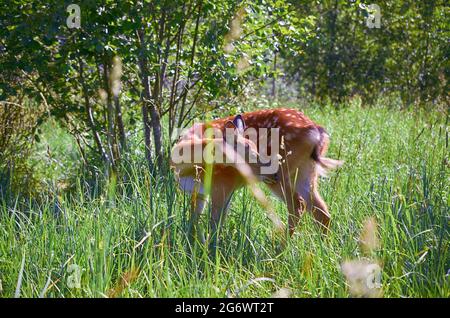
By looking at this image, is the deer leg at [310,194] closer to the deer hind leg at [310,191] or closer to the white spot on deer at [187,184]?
the deer hind leg at [310,191]

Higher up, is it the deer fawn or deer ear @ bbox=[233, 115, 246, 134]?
deer ear @ bbox=[233, 115, 246, 134]

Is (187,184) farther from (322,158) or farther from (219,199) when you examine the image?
(322,158)

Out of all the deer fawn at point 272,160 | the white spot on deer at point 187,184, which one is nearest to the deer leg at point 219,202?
the deer fawn at point 272,160

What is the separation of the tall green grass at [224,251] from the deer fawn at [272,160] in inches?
9.8

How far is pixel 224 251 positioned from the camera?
4391 millimetres

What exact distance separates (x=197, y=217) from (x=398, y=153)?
3.07 m

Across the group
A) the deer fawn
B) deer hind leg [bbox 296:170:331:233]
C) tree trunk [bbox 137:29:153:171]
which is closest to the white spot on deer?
the deer fawn

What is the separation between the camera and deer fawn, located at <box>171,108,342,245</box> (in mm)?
5078

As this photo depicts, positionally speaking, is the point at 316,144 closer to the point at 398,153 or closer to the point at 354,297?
the point at 398,153

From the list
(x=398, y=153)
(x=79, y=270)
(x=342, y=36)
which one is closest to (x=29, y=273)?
(x=79, y=270)

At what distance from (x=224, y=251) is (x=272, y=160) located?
114 centimetres

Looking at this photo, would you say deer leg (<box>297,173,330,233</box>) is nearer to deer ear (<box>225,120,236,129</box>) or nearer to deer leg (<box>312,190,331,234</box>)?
deer leg (<box>312,190,331,234</box>)

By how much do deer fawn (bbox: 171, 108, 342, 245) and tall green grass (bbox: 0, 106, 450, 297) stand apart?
0.82ft
